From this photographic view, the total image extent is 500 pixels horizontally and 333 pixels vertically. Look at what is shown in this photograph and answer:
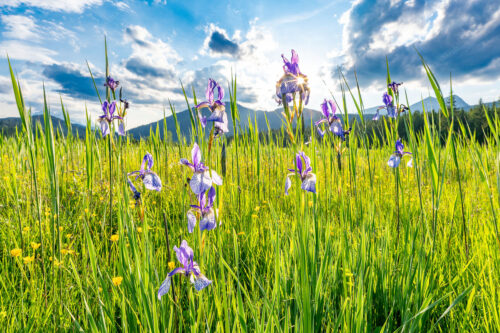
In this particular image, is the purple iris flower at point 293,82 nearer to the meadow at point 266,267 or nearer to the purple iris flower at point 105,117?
the meadow at point 266,267

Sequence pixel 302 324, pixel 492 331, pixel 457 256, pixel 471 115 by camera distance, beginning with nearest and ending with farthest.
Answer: pixel 302 324 < pixel 492 331 < pixel 457 256 < pixel 471 115

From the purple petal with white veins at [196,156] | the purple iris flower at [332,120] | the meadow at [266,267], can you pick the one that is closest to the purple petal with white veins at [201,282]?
the meadow at [266,267]

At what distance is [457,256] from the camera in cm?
209

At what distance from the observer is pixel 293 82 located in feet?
4.06

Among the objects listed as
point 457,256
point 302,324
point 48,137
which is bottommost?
point 457,256

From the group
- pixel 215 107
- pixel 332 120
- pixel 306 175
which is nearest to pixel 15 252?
pixel 215 107

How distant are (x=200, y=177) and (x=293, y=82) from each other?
1.95 feet

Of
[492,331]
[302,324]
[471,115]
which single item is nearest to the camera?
[302,324]

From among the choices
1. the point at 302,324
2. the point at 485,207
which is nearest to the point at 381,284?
the point at 302,324

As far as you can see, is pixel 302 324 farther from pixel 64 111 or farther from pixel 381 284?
pixel 64 111

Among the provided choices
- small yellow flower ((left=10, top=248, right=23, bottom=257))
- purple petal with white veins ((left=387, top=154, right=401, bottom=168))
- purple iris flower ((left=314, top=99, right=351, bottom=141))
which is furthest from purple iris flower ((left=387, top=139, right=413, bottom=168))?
→ small yellow flower ((left=10, top=248, right=23, bottom=257))

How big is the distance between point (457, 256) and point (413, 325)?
1275 mm

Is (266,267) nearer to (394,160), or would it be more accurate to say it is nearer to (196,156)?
(196,156)

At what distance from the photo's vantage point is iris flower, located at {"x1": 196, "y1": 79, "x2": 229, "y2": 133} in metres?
1.31
